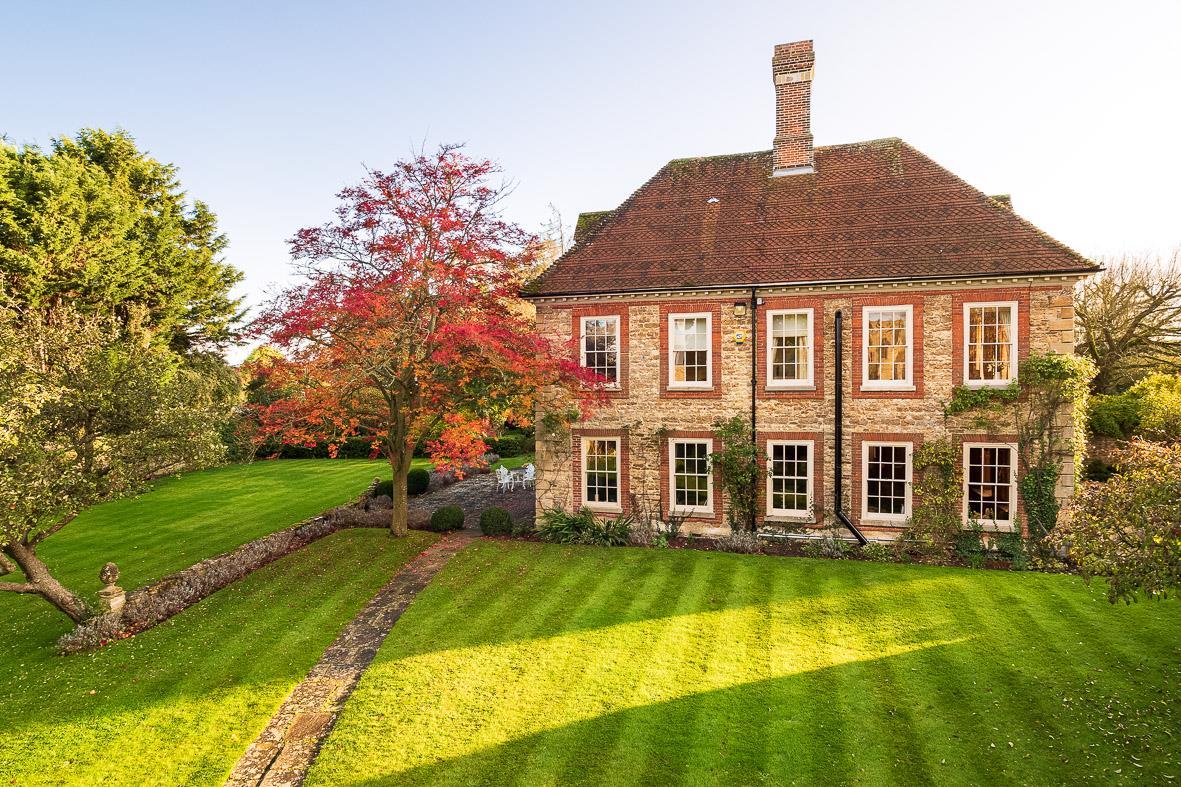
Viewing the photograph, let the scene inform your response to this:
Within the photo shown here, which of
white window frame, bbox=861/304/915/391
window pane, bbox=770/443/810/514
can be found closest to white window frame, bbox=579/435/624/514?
window pane, bbox=770/443/810/514

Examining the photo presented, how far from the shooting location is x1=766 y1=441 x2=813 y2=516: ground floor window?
52.0 feet

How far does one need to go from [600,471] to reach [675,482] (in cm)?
237

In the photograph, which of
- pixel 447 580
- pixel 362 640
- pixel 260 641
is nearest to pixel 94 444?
pixel 260 641

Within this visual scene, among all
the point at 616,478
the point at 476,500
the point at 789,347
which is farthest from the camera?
the point at 476,500

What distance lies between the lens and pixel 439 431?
16922 mm

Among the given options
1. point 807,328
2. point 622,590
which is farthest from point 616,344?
point 622,590

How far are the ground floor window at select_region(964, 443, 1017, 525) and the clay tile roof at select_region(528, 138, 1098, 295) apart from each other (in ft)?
15.8

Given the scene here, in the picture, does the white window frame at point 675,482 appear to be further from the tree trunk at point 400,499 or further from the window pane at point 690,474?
the tree trunk at point 400,499

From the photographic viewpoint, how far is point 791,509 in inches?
627

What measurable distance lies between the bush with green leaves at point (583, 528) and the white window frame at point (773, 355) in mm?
6022

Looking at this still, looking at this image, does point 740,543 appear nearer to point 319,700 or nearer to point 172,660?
point 319,700

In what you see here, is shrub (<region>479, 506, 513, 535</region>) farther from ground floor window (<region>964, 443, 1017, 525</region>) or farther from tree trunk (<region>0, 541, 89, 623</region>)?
ground floor window (<region>964, 443, 1017, 525</region>)

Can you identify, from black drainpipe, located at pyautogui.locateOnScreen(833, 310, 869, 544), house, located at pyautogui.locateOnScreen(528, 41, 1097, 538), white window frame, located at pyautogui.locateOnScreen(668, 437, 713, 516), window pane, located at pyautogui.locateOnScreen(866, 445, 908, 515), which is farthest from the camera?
white window frame, located at pyautogui.locateOnScreen(668, 437, 713, 516)

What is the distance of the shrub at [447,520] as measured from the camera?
57.6 ft
